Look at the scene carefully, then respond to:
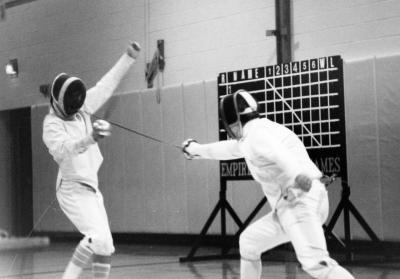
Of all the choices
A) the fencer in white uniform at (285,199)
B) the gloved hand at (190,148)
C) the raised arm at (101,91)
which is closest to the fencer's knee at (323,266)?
the fencer in white uniform at (285,199)

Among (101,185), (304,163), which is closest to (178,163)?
(101,185)

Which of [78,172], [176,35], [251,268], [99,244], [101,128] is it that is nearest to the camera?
[251,268]

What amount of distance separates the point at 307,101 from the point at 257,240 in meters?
3.54

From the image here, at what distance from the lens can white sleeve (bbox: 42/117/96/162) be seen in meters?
5.23

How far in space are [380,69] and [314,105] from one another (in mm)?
843

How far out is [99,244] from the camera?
523 cm

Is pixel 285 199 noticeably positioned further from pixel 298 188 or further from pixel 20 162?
pixel 20 162

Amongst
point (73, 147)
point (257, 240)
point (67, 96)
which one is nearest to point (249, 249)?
point (257, 240)

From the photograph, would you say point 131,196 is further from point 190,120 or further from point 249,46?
point 249,46

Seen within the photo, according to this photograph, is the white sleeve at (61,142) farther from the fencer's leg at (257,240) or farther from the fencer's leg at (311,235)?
the fencer's leg at (311,235)

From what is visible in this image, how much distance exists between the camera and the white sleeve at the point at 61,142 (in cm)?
523

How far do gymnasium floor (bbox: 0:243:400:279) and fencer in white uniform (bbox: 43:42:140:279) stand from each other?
101 centimetres

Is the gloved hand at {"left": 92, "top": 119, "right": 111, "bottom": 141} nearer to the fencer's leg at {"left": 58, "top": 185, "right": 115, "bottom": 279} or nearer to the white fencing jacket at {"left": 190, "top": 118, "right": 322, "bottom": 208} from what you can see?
the fencer's leg at {"left": 58, "top": 185, "right": 115, "bottom": 279}

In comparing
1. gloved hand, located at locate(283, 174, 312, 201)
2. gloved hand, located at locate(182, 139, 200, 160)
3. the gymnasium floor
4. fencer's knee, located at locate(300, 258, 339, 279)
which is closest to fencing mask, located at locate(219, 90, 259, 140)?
gloved hand, located at locate(182, 139, 200, 160)
